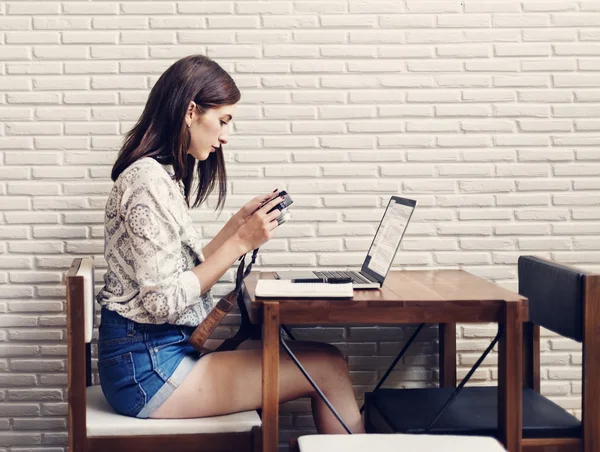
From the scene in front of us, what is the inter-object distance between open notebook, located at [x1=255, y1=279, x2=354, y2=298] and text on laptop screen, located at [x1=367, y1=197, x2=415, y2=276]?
230mm

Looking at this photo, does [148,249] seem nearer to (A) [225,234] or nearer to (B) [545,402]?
(A) [225,234]

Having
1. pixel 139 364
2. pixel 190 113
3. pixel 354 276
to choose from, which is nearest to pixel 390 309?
pixel 354 276

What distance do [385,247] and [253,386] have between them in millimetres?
606

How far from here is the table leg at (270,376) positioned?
1.99m

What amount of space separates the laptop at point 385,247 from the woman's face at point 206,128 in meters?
0.54

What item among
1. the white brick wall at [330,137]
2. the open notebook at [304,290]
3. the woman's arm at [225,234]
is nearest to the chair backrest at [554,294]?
the white brick wall at [330,137]

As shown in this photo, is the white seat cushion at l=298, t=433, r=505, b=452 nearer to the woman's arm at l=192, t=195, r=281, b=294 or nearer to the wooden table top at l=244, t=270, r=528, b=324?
the wooden table top at l=244, t=270, r=528, b=324

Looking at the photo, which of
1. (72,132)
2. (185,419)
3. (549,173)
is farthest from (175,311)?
(549,173)

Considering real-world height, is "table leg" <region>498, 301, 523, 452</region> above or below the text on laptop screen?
below

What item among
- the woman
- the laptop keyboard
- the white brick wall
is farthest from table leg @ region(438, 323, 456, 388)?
the woman

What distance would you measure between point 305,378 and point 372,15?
1430mm

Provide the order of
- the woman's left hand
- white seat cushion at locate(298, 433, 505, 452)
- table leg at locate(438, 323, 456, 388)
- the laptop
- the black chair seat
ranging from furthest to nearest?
table leg at locate(438, 323, 456, 388) < the woman's left hand < the laptop < the black chair seat < white seat cushion at locate(298, 433, 505, 452)

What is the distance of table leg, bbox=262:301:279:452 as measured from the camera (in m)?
1.99

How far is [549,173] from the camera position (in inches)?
117
